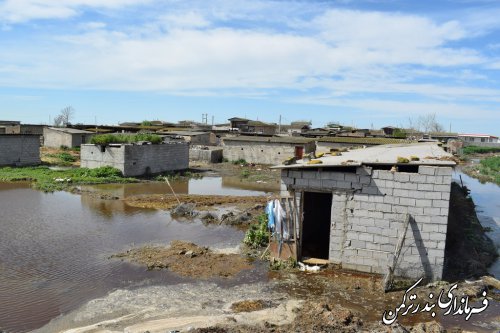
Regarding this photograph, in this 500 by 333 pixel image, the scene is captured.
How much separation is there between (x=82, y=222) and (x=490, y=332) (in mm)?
14213

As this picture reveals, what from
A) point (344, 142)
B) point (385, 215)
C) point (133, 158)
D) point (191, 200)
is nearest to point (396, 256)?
point (385, 215)

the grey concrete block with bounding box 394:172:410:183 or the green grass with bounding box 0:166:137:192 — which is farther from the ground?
the grey concrete block with bounding box 394:172:410:183

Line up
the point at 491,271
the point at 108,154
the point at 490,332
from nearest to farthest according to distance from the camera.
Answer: the point at 490,332
the point at 491,271
the point at 108,154

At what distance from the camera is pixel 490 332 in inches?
356

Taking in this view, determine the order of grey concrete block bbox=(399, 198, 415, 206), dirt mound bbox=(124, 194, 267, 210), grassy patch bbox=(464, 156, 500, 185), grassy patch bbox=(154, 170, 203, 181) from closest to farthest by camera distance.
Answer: grey concrete block bbox=(399, 198, 415, 206) < dirt mound bbox=(124, 194, 267, 210) < grassy patch bbox=(154, 170, 203, 181) < grassy patch bbox=(464, 156, 500, 185)

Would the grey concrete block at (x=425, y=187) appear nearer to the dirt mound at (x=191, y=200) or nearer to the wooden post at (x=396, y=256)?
the wooden post at (x=396, y=256)

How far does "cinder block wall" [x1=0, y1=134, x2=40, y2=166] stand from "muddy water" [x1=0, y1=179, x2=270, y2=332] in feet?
30.2

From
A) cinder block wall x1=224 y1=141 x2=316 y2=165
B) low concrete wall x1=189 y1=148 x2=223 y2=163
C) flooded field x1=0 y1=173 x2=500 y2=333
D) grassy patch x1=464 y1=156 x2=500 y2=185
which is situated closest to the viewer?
flooded field x1=0 y1=173 x2=500 y2=333

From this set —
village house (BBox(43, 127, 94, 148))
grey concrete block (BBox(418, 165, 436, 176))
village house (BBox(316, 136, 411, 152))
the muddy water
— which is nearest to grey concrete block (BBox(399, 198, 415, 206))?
grey concrete block (BBox(418, 165, 436, 176))

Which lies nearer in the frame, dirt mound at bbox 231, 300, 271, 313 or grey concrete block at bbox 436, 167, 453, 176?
dirt mound at bbox 231, 300, 271, 313

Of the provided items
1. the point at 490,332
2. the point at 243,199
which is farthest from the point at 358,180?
the point at 243,199

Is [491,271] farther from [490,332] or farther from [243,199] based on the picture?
[243,199]

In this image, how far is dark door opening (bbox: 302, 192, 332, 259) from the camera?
48.3 feet

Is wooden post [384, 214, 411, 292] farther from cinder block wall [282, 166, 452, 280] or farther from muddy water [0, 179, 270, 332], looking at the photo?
muddy water [0, 179, 270, 332]
